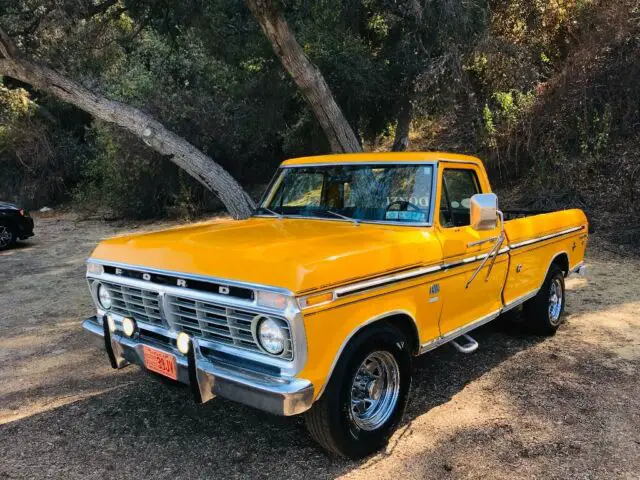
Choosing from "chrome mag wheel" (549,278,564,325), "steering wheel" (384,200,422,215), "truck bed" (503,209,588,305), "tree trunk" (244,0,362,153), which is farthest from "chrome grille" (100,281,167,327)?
"tree trunk" (244,0,362,153)

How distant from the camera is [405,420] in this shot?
12.5 ft

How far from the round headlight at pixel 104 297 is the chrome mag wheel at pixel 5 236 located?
388 inches

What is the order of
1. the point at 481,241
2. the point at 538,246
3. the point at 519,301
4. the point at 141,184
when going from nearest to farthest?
the point at 481,241 < the point at 519,301 < the point at 538,246 < the point at 141,184

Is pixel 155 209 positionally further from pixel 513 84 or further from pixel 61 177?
pixel 513 84

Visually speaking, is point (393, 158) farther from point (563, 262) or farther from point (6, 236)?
point (6, 236)

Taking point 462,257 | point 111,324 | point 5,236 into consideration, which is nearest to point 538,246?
point 462,257

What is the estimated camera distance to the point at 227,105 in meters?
16.1

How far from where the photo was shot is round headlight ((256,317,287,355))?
283 cm

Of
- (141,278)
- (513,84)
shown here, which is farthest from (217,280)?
(513,84)

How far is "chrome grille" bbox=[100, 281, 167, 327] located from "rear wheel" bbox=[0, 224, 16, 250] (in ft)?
32.8

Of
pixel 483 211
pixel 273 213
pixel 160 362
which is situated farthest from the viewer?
pixel 273 213

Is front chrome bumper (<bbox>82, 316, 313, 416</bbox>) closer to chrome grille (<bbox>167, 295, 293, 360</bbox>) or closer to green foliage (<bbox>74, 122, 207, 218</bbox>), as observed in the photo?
chrome grille (<bbox>167, 295, 293, 360</bbox>)

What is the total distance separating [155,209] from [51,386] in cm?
1292

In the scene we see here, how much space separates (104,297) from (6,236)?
996 cm
